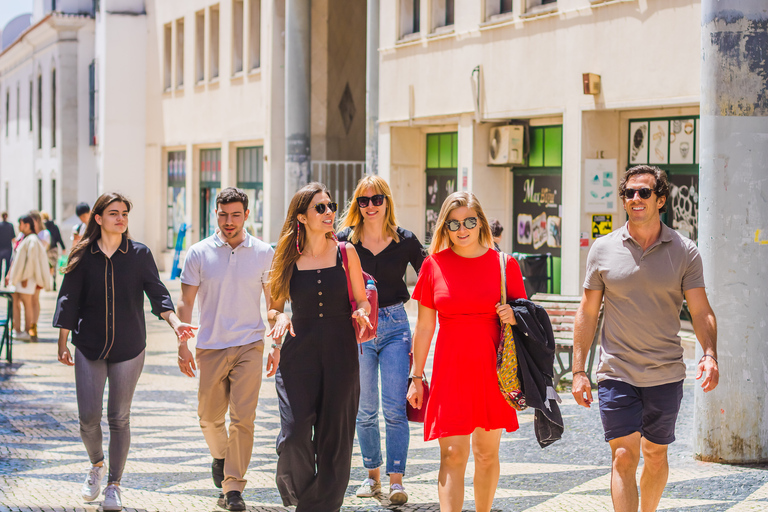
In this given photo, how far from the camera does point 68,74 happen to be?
38.4 metres

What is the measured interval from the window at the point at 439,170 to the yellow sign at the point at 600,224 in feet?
14.0

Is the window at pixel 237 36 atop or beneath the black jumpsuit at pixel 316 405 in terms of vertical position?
atop

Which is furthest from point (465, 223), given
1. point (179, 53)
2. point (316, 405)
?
point (179, 53)

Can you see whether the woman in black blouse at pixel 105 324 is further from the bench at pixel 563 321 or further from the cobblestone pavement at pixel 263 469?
the bench at pixel 563 321

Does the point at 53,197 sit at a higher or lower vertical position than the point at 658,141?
lower

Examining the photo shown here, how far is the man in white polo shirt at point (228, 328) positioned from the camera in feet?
21.2

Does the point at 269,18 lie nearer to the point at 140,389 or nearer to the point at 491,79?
the point at 491,79

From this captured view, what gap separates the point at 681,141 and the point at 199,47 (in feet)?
58.9

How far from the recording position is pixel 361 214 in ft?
22.9

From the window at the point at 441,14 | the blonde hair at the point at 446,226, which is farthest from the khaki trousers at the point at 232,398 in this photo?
the window at the point at 441,14

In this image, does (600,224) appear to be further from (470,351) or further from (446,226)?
(470,351)

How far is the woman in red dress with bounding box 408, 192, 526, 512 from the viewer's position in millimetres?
5543

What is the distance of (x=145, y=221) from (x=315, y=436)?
2838cm

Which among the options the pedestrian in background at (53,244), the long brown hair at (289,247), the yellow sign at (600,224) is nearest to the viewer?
the long brown hair at (289,247)
